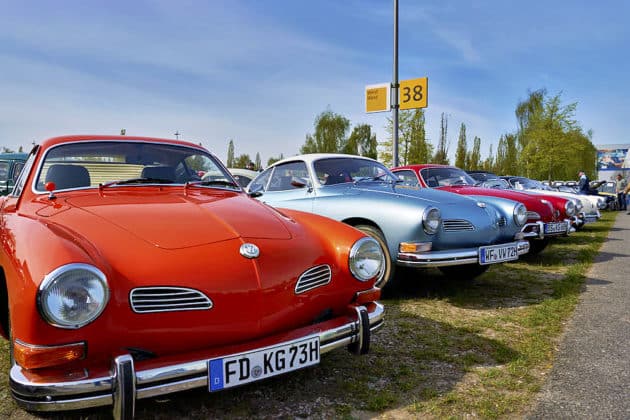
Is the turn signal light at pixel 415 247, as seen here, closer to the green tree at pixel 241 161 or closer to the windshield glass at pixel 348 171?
the windshield glass at pixel 348 171

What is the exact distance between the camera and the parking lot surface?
7.74ft

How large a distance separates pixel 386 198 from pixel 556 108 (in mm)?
26262

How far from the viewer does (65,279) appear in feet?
6.00

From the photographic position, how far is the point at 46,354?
1.80 metres

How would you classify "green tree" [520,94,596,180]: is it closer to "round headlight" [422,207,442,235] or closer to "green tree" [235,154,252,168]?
"round headlight" [422,207,442,235]

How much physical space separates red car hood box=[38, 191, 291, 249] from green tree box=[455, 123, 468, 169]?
33611 mm

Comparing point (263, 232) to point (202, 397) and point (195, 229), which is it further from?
point (202, 397)

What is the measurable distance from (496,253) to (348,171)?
1930 millimetres

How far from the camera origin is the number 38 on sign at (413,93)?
11312 millimetres

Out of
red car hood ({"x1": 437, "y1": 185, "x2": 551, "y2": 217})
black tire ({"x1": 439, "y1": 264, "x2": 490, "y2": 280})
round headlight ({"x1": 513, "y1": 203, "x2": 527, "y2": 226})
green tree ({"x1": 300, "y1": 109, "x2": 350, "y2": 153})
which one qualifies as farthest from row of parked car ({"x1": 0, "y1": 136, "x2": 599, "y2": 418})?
green tree ({"x1": 300, "y1": 109, "x2": 350, "y2": 153})

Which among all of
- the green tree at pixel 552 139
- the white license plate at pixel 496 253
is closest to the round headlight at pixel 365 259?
the white license plate at pixel 496 253

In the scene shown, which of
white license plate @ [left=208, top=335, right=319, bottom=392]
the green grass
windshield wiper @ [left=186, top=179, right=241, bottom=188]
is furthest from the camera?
windshield wiper @ [left=186, top=179, right=241, bottom=188]

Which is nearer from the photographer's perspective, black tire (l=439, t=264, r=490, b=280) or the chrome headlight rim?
black tire (l=439, t=264, r=490, b=280)

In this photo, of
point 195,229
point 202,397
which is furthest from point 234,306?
point 202,397
